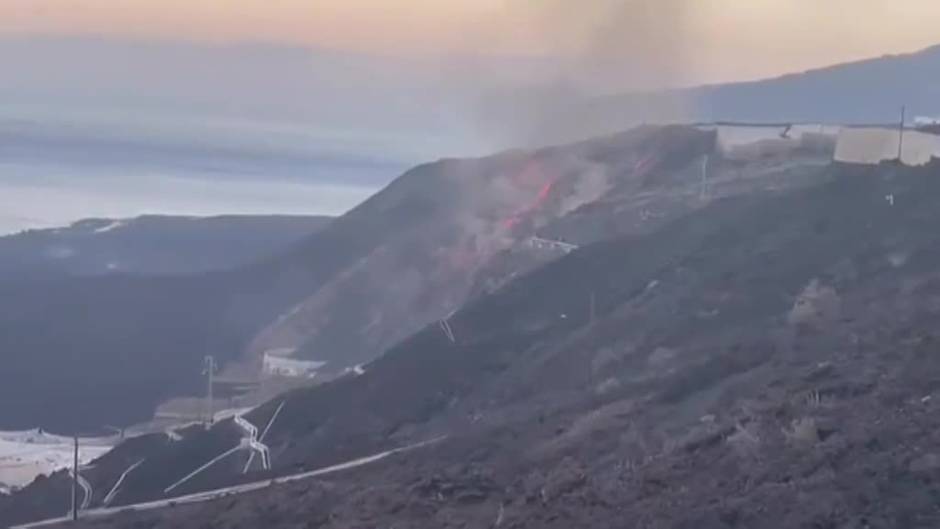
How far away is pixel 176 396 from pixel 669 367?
23.3m

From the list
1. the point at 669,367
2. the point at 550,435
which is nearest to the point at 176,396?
the point at 669,367

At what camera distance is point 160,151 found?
13700 centimetres

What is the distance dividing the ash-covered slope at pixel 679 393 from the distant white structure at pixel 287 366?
29.2ft

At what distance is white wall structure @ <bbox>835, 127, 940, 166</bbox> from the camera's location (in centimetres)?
3872

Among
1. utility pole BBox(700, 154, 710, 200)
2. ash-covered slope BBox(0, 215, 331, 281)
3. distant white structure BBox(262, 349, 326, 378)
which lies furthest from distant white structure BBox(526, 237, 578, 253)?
ash-covered slope BBox(0, 215, 331, 281)

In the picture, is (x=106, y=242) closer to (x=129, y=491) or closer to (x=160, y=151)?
(x=129, y=491)

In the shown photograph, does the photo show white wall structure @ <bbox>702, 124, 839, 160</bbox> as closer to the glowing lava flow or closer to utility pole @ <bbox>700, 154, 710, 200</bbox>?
utility pole @ <bbox>700, 154, 710, 200</bbox>

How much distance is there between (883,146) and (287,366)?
667 inches

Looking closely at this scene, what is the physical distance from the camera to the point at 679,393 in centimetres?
2188

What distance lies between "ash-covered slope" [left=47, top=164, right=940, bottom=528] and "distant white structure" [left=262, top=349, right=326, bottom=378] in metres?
8.89

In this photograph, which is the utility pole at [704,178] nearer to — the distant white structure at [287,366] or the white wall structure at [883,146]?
the white wall structure at [883,146]

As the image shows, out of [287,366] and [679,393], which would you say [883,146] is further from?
[679,393]

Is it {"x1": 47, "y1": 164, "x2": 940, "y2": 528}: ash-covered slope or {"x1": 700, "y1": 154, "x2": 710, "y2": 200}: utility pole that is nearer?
{"x1": 47, "y1": 164, "x2": 940, "y2": 528}: ash-covered slope

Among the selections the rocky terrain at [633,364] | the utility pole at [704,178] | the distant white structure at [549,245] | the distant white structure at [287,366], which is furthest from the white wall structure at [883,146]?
the distant white structure at [287,366]
